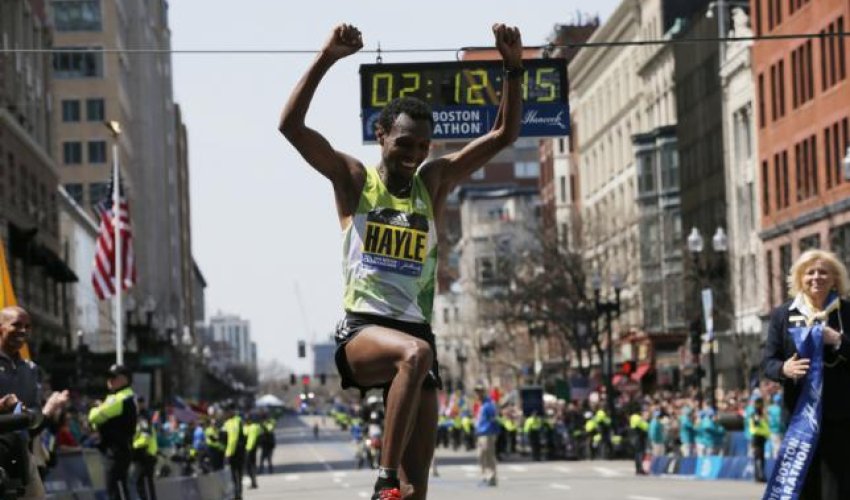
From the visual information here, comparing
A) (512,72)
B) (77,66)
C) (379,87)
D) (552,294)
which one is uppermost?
(77,66)

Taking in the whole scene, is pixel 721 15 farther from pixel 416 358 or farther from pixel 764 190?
pixel 416 358

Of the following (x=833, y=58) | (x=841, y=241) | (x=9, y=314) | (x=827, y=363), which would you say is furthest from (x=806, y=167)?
(x=827, y=363)

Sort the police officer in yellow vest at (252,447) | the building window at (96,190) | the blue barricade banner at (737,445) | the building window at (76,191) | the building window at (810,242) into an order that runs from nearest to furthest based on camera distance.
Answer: the blue barricade banner at (737,445), the police officer in yellow vest at (252,447), the building window at (810,242), the building window at (76,191), the building window at (96,190)

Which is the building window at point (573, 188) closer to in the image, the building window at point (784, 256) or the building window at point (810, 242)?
the building window at point (784, 256)

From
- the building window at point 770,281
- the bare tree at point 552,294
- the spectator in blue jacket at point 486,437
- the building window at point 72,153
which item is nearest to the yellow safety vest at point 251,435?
the spectator in blue jacket at point 486,437

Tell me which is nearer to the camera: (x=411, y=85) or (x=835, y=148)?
(x=411, y=85)

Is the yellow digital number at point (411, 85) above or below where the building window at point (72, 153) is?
below

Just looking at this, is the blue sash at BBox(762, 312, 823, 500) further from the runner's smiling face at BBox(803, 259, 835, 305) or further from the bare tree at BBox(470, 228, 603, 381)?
the bare tree at BBox(470, 228, 603, 381)

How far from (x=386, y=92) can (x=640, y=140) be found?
70.8m

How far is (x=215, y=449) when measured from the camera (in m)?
52.1

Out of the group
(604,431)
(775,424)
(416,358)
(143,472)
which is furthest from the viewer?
(604,431)

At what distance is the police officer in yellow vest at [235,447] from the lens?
4281 cm

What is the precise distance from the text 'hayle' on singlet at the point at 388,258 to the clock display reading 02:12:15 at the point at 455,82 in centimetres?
2016

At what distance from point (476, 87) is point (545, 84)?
951 millimetres
